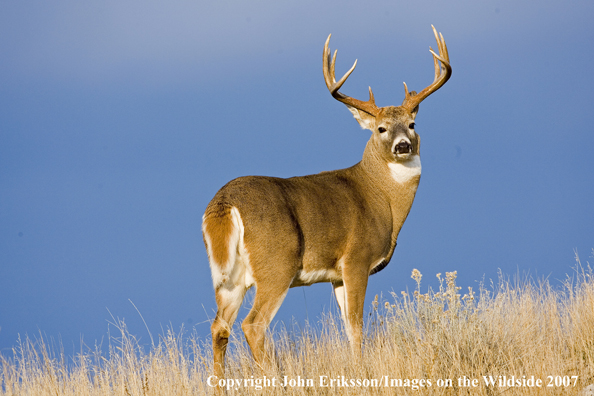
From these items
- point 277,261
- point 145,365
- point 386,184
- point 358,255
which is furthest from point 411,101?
point 145,365

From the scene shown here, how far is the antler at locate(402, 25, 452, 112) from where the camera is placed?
7.82 meters

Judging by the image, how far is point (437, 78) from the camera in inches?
321

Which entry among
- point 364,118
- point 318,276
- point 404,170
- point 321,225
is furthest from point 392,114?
point 318,276

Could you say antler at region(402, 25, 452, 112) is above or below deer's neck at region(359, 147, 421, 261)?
above

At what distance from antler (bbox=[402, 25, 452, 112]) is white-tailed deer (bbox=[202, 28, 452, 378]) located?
0.02 metres

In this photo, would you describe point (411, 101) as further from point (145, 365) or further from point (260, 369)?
point (145, 365)

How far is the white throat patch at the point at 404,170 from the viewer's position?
7621 millimetres

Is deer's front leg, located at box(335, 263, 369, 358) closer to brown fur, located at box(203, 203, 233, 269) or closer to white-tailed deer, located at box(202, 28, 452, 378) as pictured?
white-tailed deer, located at box(202, 28, 452, 378)

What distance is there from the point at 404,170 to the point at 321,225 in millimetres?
1694

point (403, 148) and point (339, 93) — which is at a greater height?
point (339, 93)

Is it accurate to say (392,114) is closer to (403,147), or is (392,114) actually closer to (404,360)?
(403,147)

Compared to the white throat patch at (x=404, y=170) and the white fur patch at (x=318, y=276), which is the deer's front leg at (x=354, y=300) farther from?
the white throat patch at (x=404, y=170)

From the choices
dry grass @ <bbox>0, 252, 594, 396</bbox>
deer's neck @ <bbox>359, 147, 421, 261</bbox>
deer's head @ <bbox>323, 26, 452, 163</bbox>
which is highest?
deer's head @ <bbox>323, 26, 452, 163</bbox>

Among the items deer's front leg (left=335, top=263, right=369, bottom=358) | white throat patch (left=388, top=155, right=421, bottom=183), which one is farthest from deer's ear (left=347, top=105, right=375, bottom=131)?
deer's front leg (left=335, top=263, right=369, bottom=358)
